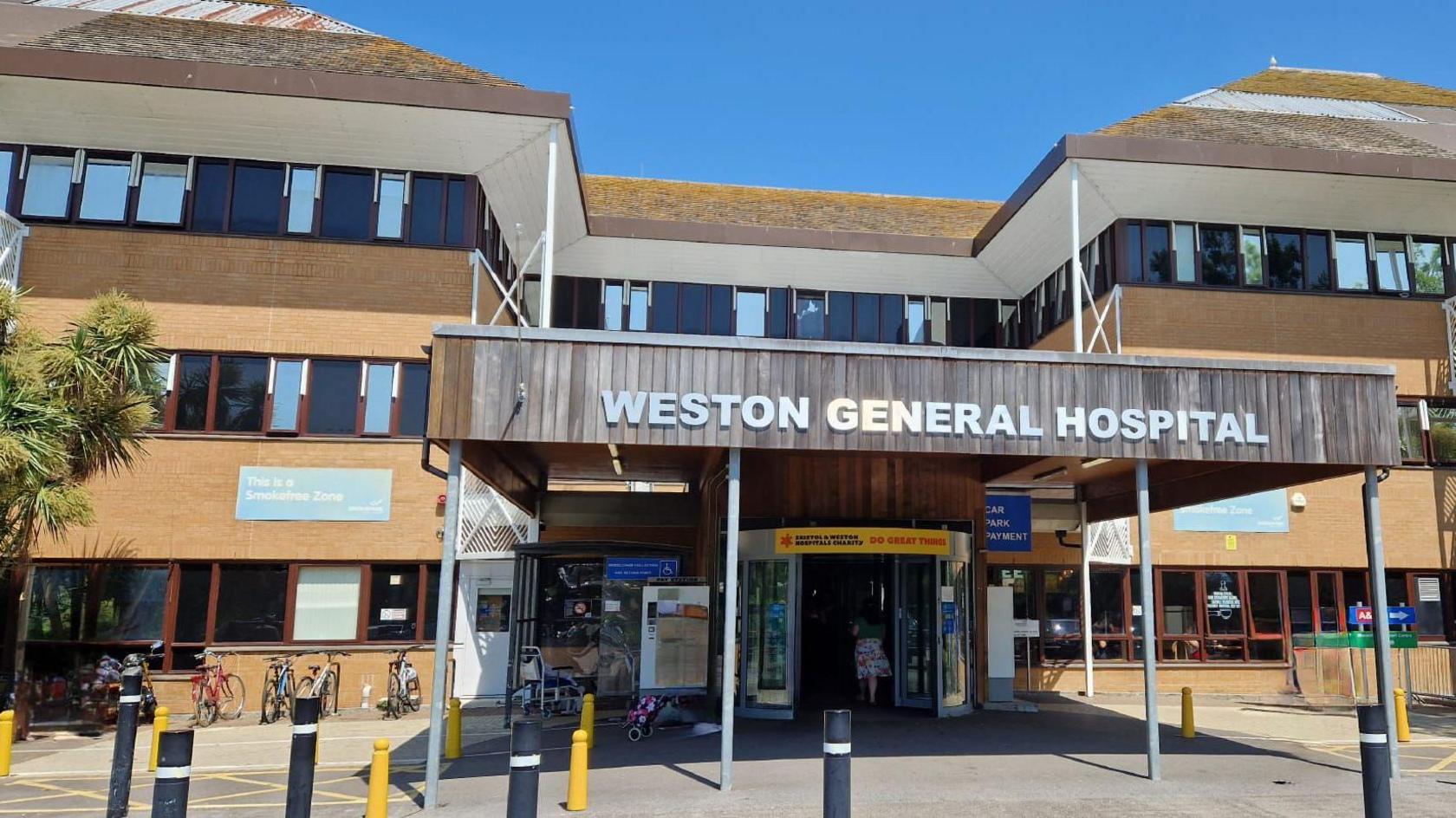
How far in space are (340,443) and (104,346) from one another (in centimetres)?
406

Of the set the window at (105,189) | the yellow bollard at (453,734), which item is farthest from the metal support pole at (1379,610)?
the window at (105,189)

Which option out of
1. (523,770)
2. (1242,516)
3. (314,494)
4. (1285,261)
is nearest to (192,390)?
(314,494)

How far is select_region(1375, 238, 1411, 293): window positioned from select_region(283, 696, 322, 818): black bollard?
2054 cm

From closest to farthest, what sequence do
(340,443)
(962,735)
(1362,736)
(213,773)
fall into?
1. (1362,736)
2. (213,773)
3. (962,735)
4. (340,443)

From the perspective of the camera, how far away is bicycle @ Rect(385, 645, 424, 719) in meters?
16.0

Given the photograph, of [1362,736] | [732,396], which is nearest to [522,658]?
[732,396]

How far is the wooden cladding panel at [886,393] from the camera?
31.7ft

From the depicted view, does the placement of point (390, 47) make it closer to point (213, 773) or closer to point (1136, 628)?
point (213, 773)

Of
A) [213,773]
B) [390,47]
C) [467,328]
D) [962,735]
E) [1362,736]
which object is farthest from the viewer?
[390,47]

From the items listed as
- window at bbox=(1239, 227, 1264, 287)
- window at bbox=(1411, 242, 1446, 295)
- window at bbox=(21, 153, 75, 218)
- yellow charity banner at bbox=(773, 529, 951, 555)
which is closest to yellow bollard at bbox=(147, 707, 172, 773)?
yellow charity banner at bbox=(773, 529, 951, 555)

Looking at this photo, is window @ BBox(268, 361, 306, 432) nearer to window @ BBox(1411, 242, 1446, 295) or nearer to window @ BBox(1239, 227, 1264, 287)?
window @ BBox(1239, 227, 1264, 287)

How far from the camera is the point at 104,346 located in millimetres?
14094

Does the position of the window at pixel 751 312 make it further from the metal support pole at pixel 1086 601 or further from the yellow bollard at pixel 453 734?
the yellow bollard at pixel 453 734

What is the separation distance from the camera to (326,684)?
632 inches
